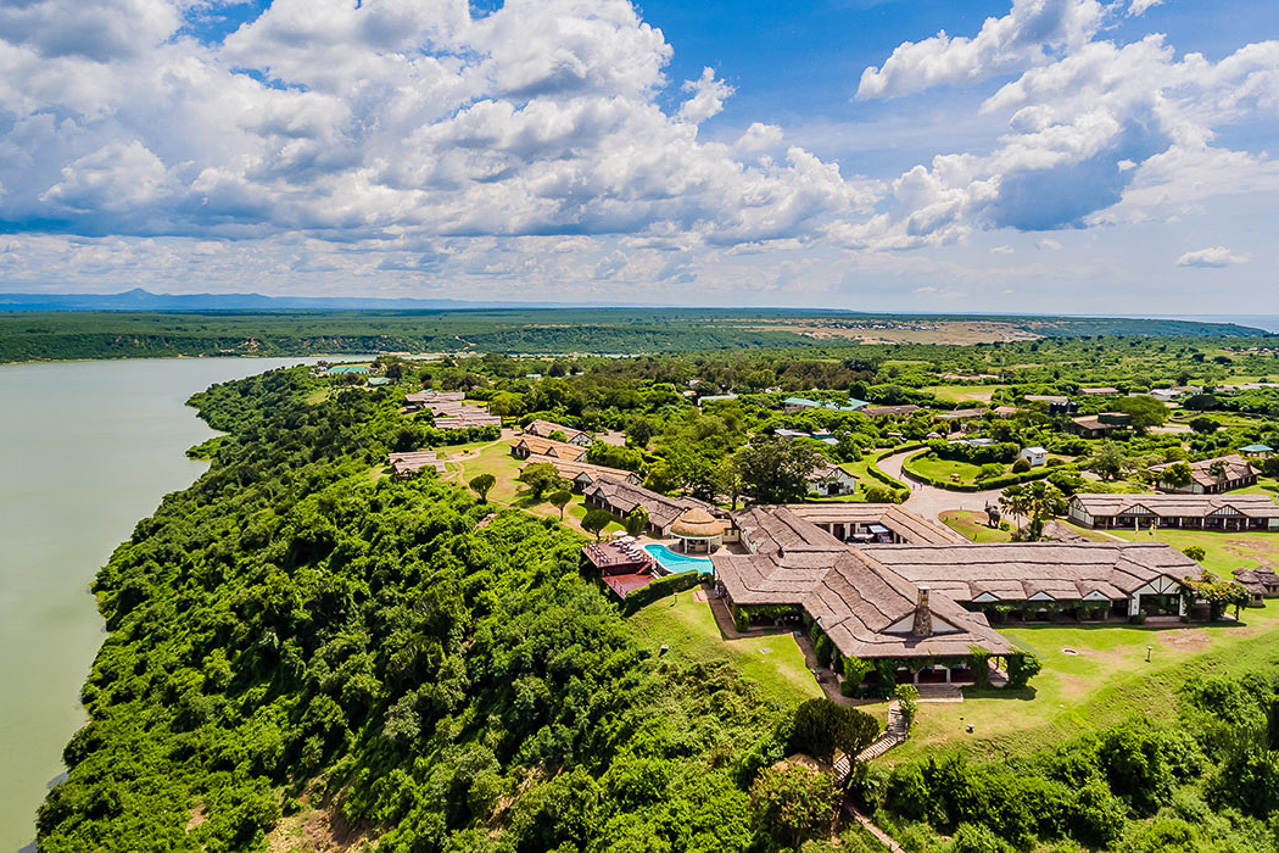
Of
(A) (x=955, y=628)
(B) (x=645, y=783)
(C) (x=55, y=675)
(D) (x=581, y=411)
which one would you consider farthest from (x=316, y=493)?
(A) (x=955, y=628)

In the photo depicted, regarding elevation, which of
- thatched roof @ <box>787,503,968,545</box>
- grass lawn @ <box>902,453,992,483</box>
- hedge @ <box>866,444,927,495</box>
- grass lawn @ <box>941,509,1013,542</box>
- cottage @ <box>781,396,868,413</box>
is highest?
cottage @ <box>781,396,868,413</box>

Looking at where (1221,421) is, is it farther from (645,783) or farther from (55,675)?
(55,675)

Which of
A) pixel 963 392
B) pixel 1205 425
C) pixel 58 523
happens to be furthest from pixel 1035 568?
pixel 963 392

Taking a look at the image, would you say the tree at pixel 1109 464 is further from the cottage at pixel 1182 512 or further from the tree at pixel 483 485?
the tree at pixel 483 485

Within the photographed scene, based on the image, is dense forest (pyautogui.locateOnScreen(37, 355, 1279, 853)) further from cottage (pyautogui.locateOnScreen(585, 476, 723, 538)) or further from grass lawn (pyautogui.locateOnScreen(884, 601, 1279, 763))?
cottage (pyautogui.locateOnScreen(585, 476, 723, 538))

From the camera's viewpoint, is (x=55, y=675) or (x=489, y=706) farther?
(x=55, y=675)

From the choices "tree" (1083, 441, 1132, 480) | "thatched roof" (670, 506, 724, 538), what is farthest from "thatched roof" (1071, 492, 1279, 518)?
"thatched roof" (670, 506, 724, 538)
